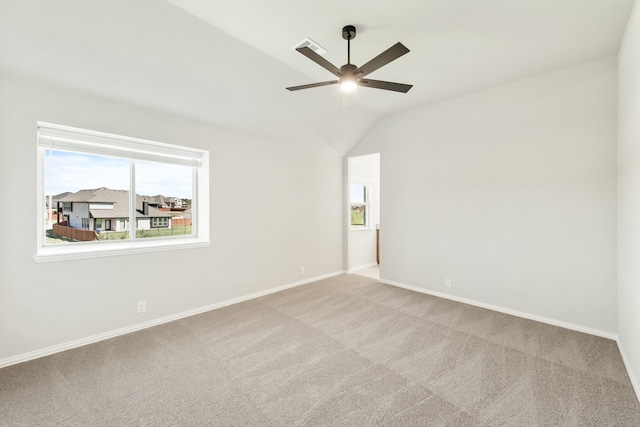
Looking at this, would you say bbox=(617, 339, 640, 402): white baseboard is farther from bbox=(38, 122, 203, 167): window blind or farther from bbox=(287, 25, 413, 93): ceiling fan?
bbox=(38, 122, 203, 167): window blind

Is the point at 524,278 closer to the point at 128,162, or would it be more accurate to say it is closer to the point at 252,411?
the point at 252,411

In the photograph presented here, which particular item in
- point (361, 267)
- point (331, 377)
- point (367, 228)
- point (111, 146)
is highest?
point (111, 146)

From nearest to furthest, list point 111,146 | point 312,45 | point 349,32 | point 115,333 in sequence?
A: 1. point 349,32
2. point 312,45
3. point 115,333
4. point 111,146

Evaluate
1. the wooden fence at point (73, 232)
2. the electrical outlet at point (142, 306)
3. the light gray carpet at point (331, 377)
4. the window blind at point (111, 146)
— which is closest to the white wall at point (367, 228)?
the light gray carpet at point (331, 377)

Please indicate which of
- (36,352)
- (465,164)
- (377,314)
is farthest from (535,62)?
(36,352)

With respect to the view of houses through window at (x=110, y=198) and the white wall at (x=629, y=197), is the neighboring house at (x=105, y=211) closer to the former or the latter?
the view of houses through window at (x=110, y=198)

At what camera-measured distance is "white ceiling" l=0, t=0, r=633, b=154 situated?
2.03 meters

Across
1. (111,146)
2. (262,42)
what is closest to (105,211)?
(111,146)

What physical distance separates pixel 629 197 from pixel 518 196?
3.47 ft

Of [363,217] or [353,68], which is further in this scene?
[363,217]

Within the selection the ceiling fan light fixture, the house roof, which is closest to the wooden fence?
the house roof

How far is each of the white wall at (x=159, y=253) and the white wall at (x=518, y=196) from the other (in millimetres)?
1653

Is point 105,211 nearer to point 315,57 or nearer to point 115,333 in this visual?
point 115,333

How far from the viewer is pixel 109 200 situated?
2984mm
